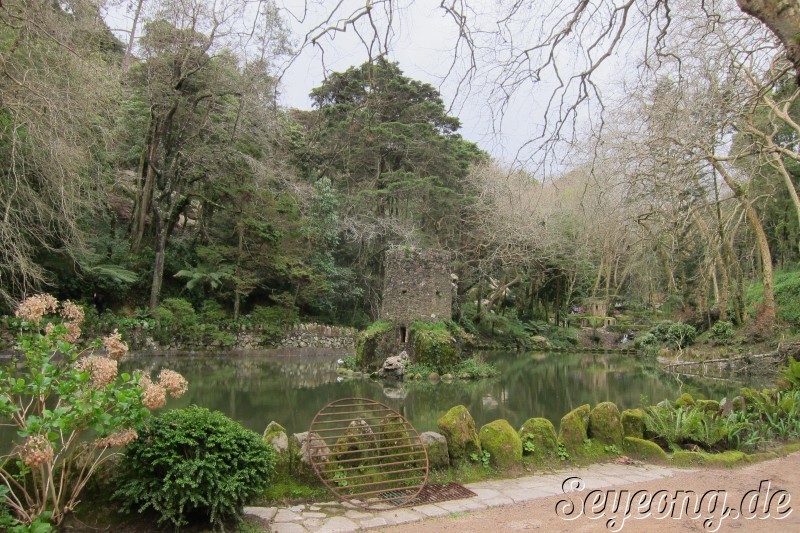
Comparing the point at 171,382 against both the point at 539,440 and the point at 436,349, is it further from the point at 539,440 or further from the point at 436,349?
the point at 436,349

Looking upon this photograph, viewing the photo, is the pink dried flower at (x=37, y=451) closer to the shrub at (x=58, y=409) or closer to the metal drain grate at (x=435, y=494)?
the shrub at (x=58, y=409)

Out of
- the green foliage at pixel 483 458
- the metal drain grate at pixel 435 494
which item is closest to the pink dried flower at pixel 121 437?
the metal drain grate at pixel 435 494

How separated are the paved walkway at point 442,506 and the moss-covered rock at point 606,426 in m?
0.63

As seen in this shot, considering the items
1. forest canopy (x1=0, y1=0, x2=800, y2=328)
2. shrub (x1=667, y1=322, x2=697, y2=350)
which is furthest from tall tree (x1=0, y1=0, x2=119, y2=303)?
shrub (x1=667, y1=322, x2=697, y2=350)

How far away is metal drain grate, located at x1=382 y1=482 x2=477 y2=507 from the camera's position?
450 cm

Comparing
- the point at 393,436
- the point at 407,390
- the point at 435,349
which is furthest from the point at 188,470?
the point at 435,349

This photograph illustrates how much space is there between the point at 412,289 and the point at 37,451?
53.9 feet

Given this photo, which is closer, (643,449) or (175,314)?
(643,449)

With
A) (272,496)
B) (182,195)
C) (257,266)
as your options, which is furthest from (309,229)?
→ (272,496)

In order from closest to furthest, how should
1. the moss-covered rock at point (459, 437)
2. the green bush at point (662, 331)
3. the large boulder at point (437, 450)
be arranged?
the large boulder at point (437, 450) < the moss-covered rock at point (459, 437) < the green bush at point (662, 331)

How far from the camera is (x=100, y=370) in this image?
343cm

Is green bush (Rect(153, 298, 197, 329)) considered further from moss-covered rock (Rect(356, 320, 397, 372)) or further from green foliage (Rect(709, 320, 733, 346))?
green foliage (Rect(709, 320, 733, 346))

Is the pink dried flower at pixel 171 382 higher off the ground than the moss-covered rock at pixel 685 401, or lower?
higher

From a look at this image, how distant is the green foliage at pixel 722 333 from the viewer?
1919 centimetres
